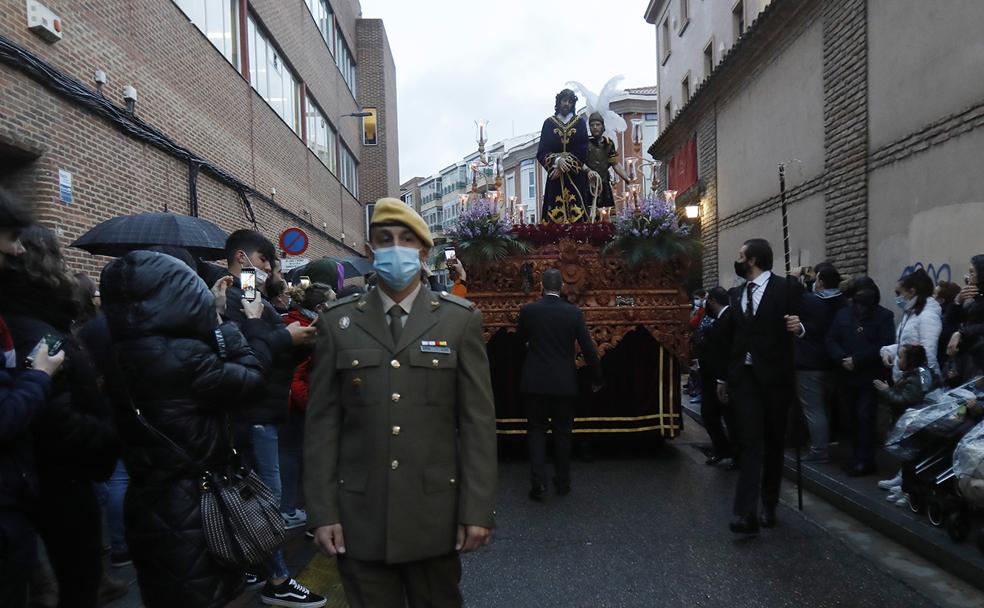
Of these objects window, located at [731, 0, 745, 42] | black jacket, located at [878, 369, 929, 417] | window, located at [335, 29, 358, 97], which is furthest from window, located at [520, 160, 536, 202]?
black jacket, located at [878, 369, 929, 417]

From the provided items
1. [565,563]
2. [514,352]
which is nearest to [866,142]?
[514,352]

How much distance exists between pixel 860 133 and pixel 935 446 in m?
5.82

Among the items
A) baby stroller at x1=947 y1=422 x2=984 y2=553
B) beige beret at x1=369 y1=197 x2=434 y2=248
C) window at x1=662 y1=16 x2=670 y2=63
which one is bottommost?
baby stroller at x1=947 y1=422 x2=984 y2=553

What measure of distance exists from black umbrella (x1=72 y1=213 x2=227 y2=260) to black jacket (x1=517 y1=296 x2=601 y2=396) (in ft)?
10.7

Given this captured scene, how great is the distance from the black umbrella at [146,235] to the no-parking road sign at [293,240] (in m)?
5.90

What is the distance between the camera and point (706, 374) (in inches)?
305

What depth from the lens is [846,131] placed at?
9.62m

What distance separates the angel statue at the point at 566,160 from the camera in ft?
28.0

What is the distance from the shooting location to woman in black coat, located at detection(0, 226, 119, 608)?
2.60 meters

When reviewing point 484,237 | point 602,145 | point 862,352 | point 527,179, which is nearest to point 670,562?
point 862,352

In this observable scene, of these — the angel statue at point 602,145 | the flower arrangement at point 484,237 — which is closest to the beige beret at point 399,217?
the flower arrangement at point 484,237

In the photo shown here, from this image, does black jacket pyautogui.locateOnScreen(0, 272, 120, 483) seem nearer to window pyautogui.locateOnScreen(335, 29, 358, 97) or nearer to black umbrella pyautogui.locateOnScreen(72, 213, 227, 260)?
black umbrella pyautogui.locateOnScreen(72, 213, 227, 260)

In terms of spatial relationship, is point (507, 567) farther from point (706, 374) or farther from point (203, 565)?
point (706, 374)

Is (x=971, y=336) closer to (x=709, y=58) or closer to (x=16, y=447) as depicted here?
(x=16, y=447)
